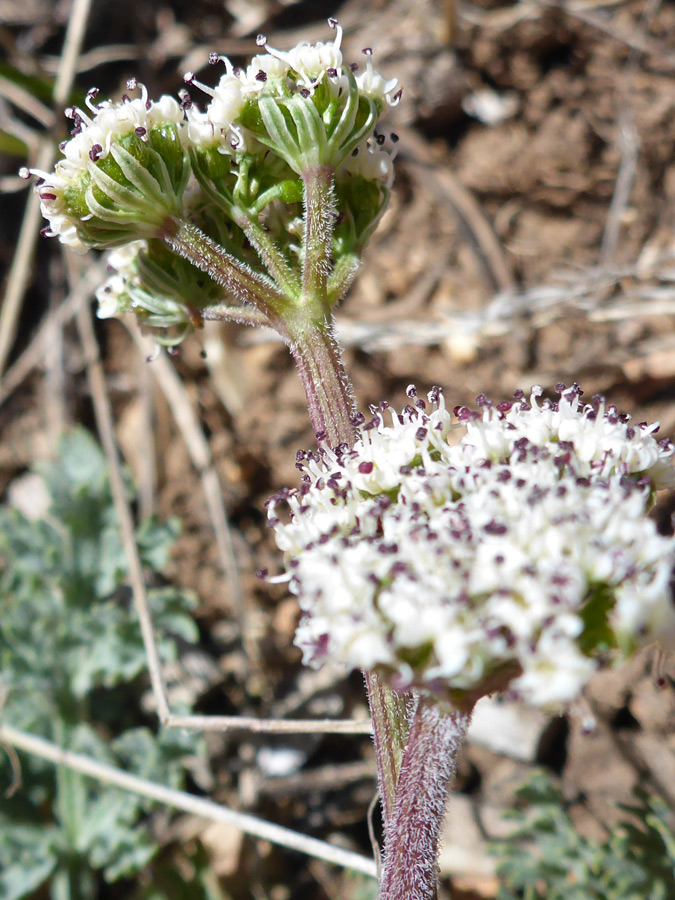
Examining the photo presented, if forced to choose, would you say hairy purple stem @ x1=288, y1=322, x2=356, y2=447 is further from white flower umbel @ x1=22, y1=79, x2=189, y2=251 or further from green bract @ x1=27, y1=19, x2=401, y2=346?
white flower umbel @ x1=22, y1=79, x2=189, y2=251

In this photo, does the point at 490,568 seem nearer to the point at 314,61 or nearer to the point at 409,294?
the point at 314,61

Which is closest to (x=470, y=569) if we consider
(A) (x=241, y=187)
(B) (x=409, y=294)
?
(A) (x=241, y=187)

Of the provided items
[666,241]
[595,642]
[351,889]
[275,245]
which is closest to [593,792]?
[351,889]

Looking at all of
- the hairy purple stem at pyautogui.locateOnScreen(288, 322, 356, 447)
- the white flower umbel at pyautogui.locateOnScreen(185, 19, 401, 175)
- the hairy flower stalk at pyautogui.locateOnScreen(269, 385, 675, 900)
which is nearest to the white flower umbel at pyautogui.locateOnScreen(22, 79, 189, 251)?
the white flower umbel at pyautogui.locateOnScreen(185, 19, 401, 175)

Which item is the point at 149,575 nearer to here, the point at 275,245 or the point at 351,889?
the point at 351,889

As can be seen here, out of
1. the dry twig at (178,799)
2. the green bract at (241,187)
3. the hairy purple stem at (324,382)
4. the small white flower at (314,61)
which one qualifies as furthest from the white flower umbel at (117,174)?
the dry twig at (178,799)

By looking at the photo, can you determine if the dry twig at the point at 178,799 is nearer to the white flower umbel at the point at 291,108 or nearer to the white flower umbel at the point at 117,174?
the white flower umbel at the point at 117,174
